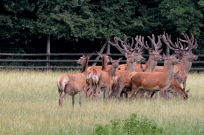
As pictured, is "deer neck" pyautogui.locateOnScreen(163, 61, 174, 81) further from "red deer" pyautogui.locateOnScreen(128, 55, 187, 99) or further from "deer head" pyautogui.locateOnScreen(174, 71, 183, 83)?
"deer head" pyautogui.locateOnScreen(174, 71, 183, 83)

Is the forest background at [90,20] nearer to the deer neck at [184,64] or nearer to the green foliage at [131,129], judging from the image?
the deer neck at [184,64]

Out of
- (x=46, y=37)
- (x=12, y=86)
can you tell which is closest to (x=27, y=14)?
(x=46, y=37)

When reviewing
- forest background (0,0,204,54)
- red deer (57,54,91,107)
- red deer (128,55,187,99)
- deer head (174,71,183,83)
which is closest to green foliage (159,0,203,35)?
forest background (0,0,204,54)

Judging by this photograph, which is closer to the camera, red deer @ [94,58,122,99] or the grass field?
the grass field

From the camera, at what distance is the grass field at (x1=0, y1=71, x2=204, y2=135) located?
10.1m

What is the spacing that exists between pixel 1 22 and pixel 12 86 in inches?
321

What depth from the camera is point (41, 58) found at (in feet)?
90.3

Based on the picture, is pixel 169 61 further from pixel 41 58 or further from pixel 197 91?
pixel 41 58

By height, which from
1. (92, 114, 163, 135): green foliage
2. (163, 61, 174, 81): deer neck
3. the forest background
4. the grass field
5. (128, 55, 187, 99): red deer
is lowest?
the grass field

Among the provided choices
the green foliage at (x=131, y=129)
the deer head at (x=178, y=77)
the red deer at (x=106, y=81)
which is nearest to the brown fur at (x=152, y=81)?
the red deer at (x=106, y=81)

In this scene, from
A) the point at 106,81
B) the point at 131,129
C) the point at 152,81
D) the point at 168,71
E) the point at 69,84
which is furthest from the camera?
the point at 168,71

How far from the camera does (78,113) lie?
12117 mm

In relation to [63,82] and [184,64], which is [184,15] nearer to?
[184,64]

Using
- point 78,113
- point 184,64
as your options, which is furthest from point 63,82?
point 184,64
